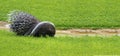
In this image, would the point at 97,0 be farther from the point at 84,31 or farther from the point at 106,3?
the point at 84,31

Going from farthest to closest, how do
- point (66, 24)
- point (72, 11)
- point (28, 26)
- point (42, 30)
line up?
point (72, 11), point (66, 24), point (28, 26), point (42, 30)

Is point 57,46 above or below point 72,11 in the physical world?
above

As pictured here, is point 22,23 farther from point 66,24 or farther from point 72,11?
point 72,11

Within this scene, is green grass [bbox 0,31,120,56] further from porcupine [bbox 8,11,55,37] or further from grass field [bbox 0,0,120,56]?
porcupine [bbox 8,11,55,37]

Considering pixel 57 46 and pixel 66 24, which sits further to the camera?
pixel 66 24

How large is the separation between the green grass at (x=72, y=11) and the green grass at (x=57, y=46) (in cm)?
468

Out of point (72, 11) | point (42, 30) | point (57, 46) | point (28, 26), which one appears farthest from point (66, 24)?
point (57, 46)

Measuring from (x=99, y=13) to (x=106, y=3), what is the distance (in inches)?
85.4

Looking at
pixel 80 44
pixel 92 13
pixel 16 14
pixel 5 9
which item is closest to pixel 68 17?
pixel 92 13

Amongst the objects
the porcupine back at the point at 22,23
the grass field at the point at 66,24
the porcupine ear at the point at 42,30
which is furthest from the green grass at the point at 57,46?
the porcupine back at the point at 22,23

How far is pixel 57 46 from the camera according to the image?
9.91 m

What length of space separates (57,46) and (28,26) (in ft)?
7.49

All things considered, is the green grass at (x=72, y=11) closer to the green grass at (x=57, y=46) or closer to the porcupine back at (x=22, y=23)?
the porcupine back at (x=22, y=23)

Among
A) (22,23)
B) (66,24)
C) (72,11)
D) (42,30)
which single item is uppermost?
(22,23)
